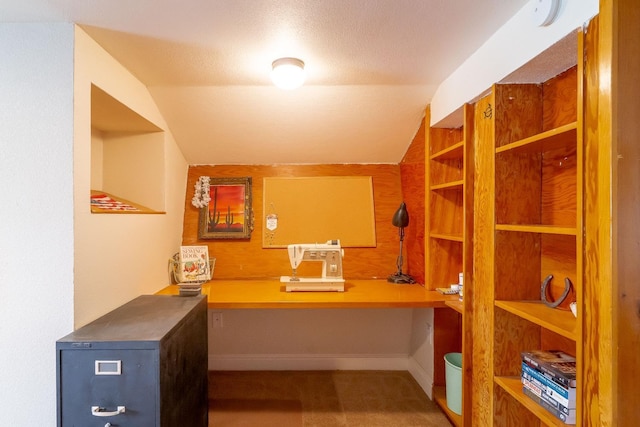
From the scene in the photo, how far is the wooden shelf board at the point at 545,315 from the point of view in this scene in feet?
3.88

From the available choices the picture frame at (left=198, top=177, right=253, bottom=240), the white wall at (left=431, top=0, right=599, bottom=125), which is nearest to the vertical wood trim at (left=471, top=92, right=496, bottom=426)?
the white wall at (left=431, top=0, right=599, bottom=125)

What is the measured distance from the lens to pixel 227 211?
112 inches

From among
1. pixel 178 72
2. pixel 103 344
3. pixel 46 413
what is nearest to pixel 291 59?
pixel 178 72

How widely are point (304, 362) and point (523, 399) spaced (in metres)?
1.83

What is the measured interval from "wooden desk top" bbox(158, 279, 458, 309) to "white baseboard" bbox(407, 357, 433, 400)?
0.68 metres

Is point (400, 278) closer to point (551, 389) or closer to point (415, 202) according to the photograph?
point (415, 202)

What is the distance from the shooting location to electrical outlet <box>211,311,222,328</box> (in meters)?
2.78

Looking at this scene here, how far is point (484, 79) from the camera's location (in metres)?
1.65

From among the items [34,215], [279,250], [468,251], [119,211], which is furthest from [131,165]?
[468,251]

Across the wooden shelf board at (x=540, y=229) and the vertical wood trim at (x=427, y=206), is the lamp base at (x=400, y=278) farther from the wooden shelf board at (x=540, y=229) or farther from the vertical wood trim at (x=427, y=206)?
the wooden shelf board at (x=540, y=229)

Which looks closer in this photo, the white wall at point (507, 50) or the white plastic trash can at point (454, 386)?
the white wall at point (507, 50)

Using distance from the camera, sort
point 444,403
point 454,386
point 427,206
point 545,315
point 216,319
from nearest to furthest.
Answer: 1. point 545,315
2. point 454,386
3. point 444,403
4. point 427,206
5. point 216,319

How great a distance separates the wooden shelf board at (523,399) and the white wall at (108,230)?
1.91 m

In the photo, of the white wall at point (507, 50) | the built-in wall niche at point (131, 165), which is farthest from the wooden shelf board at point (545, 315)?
the built-in wall niche at point (131, 165)
